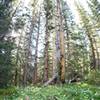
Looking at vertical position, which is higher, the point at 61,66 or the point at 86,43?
the point at 86,43

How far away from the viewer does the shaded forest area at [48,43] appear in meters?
16.3

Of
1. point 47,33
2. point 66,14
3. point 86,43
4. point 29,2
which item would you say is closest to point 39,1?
point 29,2

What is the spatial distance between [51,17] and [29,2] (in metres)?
4.65

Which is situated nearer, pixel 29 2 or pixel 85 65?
pixel 29 2

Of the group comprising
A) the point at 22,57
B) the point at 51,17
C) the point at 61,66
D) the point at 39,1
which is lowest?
the point at 61,66

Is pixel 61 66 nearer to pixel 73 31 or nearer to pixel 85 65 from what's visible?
pixel 73 31

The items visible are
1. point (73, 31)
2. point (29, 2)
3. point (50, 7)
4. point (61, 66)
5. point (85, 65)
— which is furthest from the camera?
point (85, 65)

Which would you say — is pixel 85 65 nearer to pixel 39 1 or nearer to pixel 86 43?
pixel 86 43

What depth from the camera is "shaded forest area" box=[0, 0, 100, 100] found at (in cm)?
1628

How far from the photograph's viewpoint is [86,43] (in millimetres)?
53750

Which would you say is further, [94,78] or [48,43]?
[48,43]

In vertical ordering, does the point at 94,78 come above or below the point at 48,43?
below

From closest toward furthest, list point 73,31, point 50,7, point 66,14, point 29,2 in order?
point 50,7 → point 29,2 → point 66,14 → point 73,31

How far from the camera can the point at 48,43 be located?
38438mm
